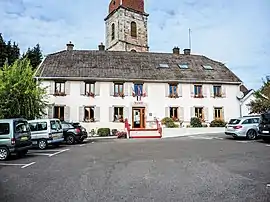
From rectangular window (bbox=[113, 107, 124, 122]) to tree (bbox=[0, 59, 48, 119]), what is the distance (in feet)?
25.8

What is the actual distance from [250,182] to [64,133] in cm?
1544

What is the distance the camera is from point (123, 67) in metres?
32.3

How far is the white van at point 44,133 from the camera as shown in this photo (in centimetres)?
1784

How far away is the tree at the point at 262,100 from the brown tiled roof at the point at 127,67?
18.4ft

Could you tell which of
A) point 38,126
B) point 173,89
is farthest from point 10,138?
point 173,89

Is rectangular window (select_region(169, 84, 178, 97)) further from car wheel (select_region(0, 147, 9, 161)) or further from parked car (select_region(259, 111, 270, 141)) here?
car wheel (select_region(0, 147, 9, 161))

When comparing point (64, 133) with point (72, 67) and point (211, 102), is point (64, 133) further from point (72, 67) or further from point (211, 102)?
point (211, 102)

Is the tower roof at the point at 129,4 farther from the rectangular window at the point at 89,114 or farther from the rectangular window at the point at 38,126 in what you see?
the rectangular window at the point at 38,126

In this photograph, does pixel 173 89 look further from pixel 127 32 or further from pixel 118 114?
pixel 127 32

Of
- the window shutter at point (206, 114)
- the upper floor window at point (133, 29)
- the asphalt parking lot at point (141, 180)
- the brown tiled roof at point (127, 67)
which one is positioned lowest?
the asphalt parking lot at point (141, 180)

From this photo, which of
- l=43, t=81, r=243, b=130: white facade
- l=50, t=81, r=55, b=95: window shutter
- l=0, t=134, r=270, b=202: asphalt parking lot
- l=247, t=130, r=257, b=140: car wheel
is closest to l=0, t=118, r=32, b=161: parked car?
l=0, t=134, r=270, b=202: asphalt parking lot

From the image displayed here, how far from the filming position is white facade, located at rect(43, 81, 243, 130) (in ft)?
97.3

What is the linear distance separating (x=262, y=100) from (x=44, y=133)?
60.1 ft

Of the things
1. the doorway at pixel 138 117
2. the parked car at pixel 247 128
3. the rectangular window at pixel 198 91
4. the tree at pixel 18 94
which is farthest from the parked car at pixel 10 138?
the rectangular window at pixel 198 91
